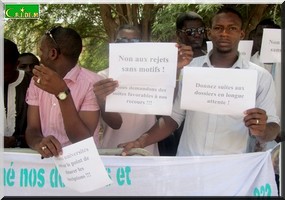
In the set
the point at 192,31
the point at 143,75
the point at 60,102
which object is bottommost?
the point at 60,102

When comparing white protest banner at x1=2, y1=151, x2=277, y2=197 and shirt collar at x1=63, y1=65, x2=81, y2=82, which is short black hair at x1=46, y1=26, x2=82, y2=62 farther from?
white protest banner at x1=2, y1=151, x2=277, y2=197

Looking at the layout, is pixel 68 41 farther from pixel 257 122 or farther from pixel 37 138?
pixel 257 122

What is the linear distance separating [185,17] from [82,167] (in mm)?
1236

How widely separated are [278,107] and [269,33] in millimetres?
525

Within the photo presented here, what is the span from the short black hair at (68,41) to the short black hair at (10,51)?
0.29 meters

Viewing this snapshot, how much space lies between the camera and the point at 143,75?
3189 mm

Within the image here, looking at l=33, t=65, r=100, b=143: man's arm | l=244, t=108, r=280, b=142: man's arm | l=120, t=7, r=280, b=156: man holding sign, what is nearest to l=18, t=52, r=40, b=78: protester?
l=33, t=65, r=100, b=143: man's arm

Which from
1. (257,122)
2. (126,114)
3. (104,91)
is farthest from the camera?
(126,114)

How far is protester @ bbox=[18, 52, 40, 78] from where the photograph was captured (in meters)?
3.25

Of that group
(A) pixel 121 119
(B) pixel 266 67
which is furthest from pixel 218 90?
(A) pixel 121 119

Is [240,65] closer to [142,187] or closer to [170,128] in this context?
[170,128]

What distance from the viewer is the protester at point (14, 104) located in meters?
3.35

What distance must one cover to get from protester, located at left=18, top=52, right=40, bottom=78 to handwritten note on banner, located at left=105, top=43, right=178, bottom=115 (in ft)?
1.72

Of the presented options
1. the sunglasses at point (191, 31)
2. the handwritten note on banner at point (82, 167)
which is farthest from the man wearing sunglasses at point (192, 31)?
the handwritten note on banner at point (82, 167)
